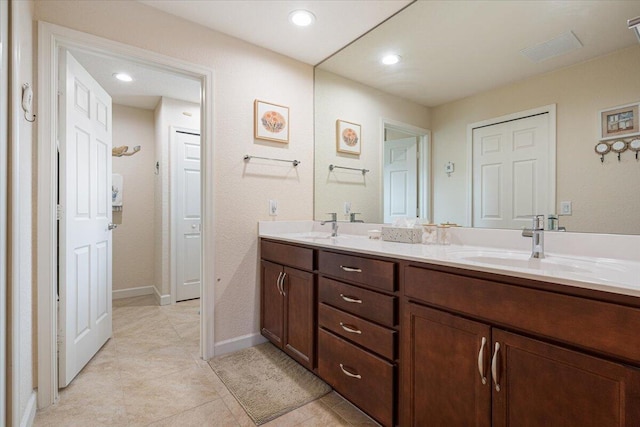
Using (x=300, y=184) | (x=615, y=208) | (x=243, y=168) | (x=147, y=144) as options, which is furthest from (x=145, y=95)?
(x=615, y=208)

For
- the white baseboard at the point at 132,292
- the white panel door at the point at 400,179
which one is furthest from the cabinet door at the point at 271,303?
the white baseboard at the point at 132,292

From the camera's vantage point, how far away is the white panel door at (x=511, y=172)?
146cm

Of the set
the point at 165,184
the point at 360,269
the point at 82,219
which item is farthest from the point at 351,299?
the point at 165,184

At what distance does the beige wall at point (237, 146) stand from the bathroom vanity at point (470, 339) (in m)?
0.73

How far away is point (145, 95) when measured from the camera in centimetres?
339

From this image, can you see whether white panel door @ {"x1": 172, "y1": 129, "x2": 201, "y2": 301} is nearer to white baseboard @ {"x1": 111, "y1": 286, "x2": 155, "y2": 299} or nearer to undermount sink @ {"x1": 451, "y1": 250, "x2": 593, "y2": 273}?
white baseboard @ {"x1": 111, "y1": 286, "x2": 155, "y2": 299}

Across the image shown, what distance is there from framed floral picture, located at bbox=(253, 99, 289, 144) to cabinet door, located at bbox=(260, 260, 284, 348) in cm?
98

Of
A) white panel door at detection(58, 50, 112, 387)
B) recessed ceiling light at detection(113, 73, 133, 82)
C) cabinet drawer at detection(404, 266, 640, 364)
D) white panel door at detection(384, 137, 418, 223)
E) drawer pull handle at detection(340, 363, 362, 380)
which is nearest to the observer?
cabinet drawer at detection(404, 266, 640, 364)

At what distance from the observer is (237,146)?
2234 mm

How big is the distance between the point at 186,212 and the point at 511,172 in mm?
3254

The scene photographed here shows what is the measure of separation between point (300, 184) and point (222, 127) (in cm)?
76

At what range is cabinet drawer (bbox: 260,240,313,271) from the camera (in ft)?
5.92

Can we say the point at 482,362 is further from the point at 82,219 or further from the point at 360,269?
the point at 82,219

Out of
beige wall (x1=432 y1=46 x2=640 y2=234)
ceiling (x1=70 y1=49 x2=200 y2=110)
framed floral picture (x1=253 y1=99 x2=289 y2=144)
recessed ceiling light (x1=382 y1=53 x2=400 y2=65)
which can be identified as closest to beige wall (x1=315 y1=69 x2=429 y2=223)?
recessed ceiling light (x1=382 y1=53 x2=400 y2=65)
